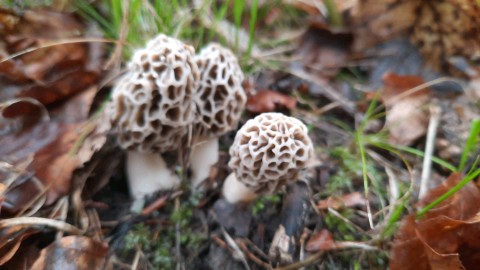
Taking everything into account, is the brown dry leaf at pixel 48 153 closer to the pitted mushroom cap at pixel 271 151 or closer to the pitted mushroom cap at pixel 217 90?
the pitted mushroom cap at pixel 217 90

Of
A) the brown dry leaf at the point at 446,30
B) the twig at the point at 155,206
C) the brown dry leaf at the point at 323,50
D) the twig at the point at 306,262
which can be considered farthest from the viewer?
the brown dry leaf at the point at 323,50

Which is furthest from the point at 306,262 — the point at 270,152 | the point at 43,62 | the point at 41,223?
the point at 43,62

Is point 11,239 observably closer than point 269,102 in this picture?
Yes

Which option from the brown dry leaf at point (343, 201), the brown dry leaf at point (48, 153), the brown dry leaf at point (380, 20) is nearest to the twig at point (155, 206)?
the brown dry leaf at point (48, 153)

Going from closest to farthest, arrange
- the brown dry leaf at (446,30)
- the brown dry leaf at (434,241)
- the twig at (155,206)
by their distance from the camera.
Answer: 1. the brown dry leaf at (434,241)
2. the twig at (155,206)
3. the brown dry leaf at (446,30)

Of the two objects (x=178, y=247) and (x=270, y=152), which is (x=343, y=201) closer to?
(x=270, y=152)

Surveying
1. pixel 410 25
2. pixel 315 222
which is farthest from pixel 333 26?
pixel 315 222
